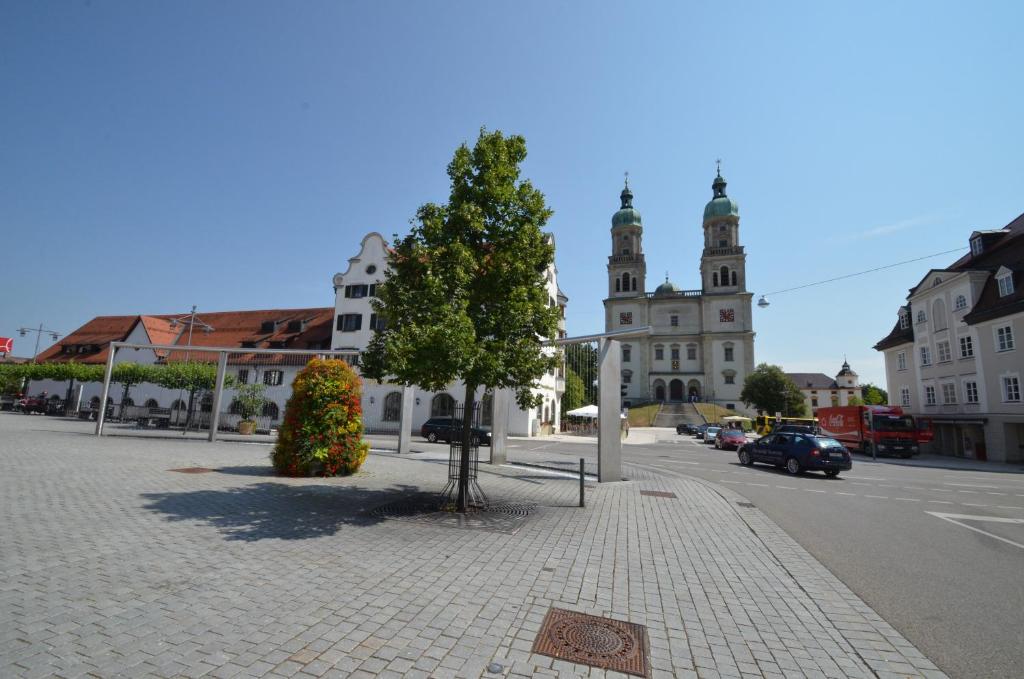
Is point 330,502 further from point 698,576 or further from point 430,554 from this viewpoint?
point 698,576

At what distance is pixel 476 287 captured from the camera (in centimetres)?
882

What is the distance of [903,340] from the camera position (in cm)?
3712

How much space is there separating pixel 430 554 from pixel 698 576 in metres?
3.45

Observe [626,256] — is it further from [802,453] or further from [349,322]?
[802,453]

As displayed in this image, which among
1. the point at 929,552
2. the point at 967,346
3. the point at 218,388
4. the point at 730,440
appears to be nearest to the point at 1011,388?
the point at 967,346

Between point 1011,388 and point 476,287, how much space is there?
34973 mm

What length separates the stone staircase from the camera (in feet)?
219

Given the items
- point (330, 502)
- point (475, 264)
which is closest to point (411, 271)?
point (475, 264)

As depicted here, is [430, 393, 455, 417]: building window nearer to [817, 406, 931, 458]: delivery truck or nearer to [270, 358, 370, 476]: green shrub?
[270, 358, 370, 476]: green shrub

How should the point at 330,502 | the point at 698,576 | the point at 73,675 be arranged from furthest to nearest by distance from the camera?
the point at 330,502, the point at 698,576, the point at 73,675

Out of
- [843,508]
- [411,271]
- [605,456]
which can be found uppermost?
[411,271]

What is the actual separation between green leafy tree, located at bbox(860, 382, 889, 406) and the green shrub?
133 metres

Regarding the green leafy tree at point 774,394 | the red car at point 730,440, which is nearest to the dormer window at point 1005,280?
the red car at point 730,440

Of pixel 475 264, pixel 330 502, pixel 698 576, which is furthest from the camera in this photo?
pixel 330 502
